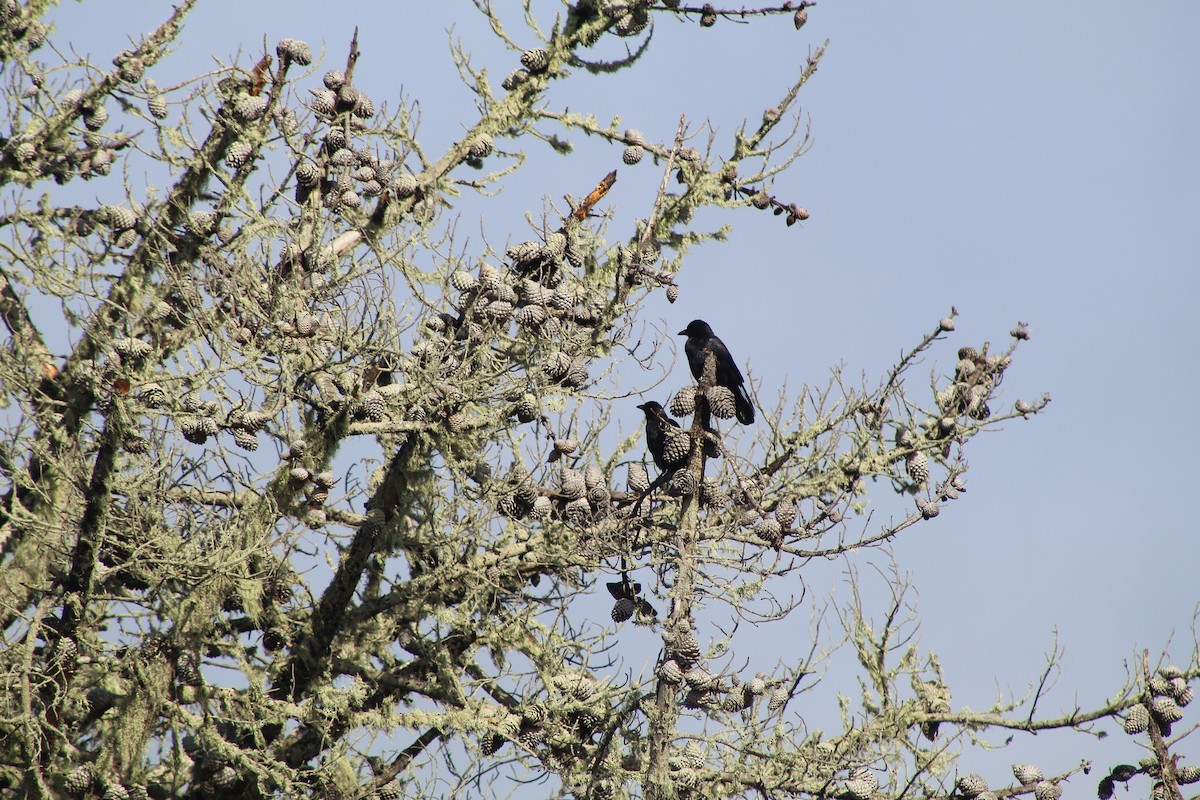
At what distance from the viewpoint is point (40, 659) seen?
22.1ft

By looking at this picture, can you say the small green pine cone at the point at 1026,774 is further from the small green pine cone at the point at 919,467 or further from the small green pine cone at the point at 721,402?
the small green pine cone at the point at 721,402

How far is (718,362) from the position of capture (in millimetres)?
6199

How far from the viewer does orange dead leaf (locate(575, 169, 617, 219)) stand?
757cm

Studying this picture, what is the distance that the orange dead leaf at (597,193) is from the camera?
7.57 m

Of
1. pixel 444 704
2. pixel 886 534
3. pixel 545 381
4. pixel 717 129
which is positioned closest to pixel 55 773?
pixel 444 704

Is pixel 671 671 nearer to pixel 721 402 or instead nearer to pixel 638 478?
pixel 638 478

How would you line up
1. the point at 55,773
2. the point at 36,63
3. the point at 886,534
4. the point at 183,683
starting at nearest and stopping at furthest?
1. the point at 55,773
2. the point at 886,534
3. the point at 183,683
4. the point at 36,63

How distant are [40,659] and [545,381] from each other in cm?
335

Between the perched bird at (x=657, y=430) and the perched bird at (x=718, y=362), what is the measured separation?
345 millimetres

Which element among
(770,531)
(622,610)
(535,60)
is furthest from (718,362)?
(535,60)

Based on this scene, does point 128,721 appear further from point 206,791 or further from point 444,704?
point 444,704

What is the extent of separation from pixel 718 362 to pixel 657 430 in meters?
0.63

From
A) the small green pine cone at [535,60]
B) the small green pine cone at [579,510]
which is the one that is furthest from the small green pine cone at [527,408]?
the small green pine cone at [535,60]

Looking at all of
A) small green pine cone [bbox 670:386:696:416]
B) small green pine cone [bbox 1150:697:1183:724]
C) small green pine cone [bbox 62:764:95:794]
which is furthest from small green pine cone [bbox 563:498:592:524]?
small green pine cone [bbox 62:764:95:794]
